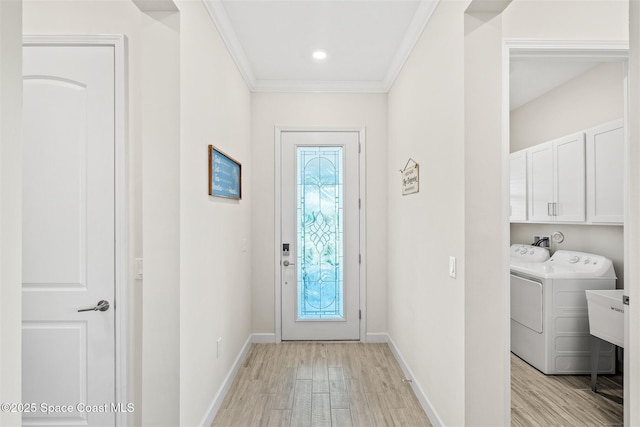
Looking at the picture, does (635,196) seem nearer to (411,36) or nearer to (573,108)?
(411,36)

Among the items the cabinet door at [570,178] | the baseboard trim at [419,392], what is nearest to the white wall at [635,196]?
the baseboard trim at [419,392]

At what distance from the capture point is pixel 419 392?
8.25ft

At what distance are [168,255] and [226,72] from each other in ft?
5.24

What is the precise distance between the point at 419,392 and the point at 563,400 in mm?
1048

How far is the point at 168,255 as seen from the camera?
171 cm

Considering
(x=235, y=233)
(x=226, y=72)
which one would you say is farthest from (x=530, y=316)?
(x=226, y=72)

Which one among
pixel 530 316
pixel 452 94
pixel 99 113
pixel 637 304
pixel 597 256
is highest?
pixel 452 94

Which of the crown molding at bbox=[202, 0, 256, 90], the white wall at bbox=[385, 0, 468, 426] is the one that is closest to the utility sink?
the white wall at bbox=[385, 0, 468, 426]

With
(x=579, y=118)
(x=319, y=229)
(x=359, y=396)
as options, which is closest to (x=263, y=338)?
(x=319, y=229)

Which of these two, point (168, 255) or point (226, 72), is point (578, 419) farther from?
point (226, 72)

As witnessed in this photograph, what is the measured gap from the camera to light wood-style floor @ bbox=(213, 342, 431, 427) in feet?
7.55

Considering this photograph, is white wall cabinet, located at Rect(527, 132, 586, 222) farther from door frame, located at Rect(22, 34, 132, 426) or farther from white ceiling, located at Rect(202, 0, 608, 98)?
door frame, located at Rect(22, 34, 132, 426)

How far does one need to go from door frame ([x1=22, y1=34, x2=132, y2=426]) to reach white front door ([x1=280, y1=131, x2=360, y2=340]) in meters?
1.99

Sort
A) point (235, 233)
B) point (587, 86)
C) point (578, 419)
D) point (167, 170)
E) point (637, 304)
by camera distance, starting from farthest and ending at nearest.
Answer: point (587, 86)
point (235, 233)
point (578, 419)
point (167, 170)
point (637, 304)
